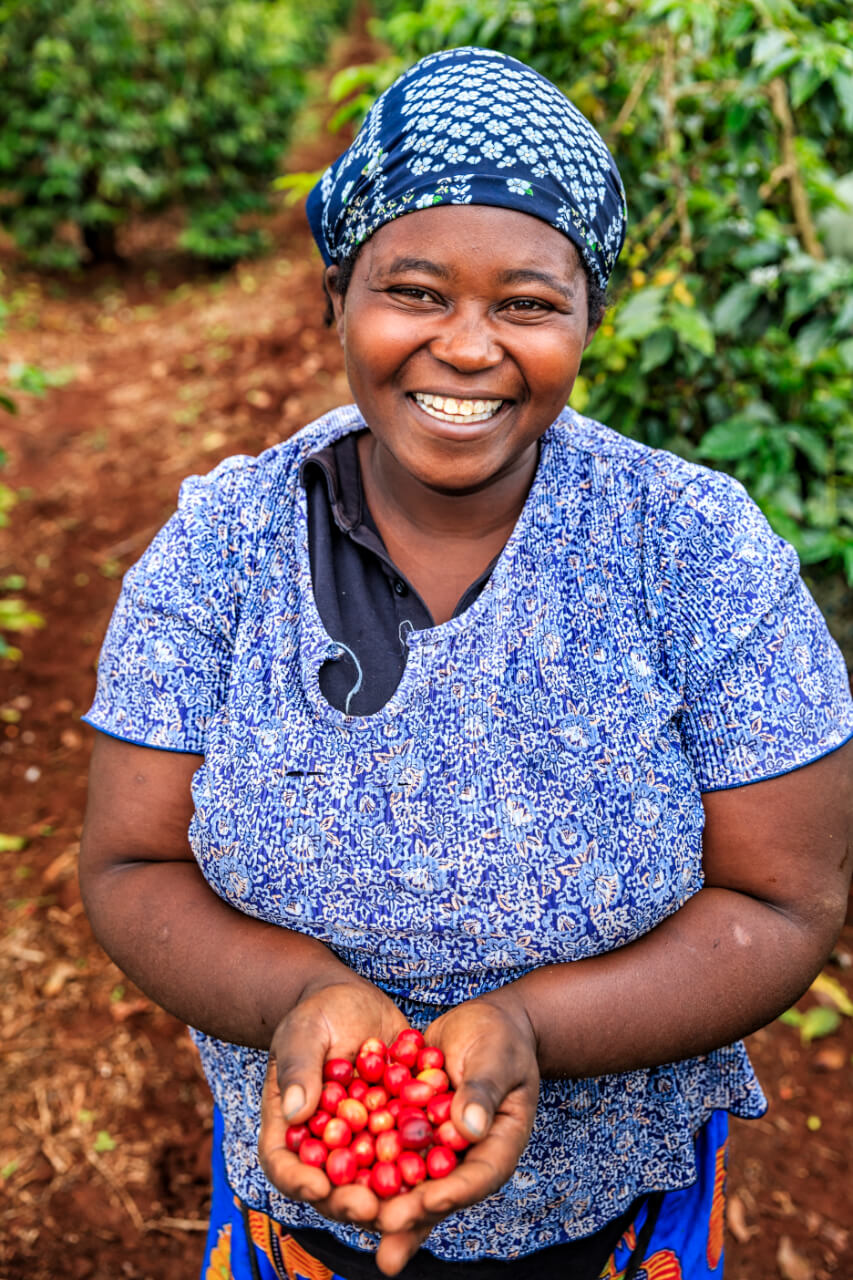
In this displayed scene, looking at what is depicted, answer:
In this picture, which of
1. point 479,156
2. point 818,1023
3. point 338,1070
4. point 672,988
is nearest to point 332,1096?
point 338,1070

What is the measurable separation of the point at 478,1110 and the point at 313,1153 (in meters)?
0.21

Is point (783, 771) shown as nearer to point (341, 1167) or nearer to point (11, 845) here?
point (341, 1167)

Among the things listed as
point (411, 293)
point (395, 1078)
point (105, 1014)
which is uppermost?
point (411, 293)

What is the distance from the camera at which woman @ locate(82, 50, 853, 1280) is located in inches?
54.4

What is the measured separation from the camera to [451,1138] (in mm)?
1226

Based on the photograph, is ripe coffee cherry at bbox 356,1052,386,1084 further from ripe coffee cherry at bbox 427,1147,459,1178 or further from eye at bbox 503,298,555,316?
eye at bbox 503,298,555,316

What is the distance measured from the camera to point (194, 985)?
1.50 meters

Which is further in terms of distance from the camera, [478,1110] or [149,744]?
[149,744]

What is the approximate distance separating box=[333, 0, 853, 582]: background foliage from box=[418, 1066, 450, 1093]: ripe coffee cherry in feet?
5.69

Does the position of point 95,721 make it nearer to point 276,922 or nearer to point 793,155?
point 276,922

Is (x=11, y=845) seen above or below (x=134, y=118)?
below

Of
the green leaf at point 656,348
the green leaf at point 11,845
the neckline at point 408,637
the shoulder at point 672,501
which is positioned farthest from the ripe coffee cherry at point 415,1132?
the green leaf at point 11,845

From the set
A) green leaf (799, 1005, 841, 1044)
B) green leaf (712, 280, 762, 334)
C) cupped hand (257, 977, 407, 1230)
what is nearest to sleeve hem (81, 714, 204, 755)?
cupped hand (257, 977, 407, 1230)

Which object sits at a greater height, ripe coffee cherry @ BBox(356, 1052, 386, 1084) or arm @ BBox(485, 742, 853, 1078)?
arm @ BBox(485, 742, 853, 1078)
